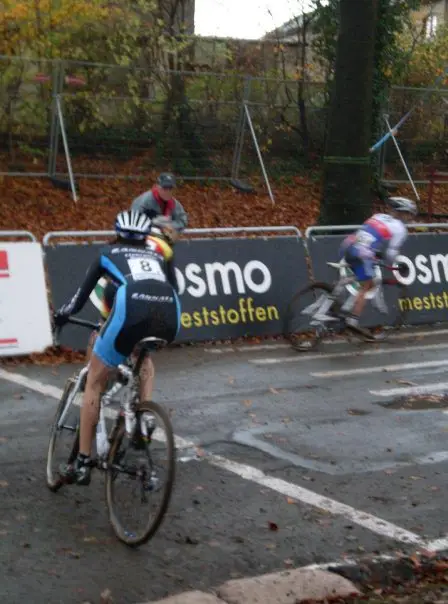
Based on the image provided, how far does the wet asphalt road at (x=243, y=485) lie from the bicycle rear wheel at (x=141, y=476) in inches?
5.9

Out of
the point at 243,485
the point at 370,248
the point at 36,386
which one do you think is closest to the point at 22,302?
the point at 36,386

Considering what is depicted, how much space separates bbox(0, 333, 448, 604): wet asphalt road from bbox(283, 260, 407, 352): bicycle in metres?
1.12

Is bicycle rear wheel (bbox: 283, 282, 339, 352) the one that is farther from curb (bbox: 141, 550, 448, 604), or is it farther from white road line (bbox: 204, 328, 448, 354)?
curb (bbox: 141, 550, 448, 604)

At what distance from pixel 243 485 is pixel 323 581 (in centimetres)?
197

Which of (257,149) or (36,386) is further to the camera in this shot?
(257,149)

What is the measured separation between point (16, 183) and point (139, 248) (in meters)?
14.9

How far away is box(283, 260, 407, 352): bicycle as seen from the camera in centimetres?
1382

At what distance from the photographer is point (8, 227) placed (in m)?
19.7

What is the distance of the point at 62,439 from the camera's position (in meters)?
7.72

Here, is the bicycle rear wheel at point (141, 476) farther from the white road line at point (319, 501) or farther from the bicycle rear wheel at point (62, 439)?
the white road line at point (319, 501)

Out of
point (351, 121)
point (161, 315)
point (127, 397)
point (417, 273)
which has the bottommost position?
point (417, 273)

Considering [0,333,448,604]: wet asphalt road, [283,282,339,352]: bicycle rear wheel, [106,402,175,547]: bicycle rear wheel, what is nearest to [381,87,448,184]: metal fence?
[283,282,339,352]: bicycle rear wheel

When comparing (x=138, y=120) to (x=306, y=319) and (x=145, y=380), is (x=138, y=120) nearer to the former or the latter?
(x=306, y=319)

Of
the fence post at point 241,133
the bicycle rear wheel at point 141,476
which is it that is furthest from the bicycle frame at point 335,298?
the fence post at point 241,133
